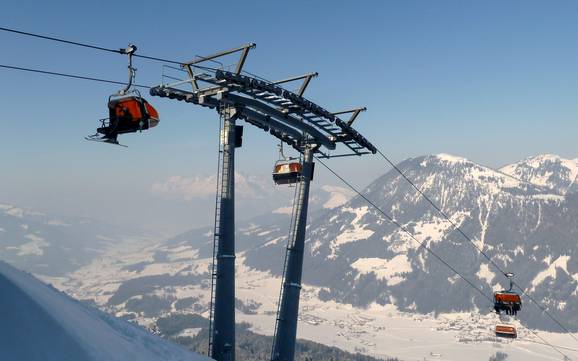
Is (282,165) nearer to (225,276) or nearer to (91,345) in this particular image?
(225,276)

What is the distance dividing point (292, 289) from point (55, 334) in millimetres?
16379

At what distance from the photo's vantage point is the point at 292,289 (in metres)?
29.4

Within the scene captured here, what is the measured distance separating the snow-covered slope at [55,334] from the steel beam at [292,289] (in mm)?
9910

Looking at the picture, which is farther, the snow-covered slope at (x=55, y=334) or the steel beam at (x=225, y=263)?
the steel beam at (x=225, y=263)

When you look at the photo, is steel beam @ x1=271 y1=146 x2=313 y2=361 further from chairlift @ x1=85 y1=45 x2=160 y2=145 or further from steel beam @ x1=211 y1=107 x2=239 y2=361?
chairlift @ x1=85 y1=45 x2=160 y2=145

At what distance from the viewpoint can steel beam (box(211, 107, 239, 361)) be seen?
24219mm

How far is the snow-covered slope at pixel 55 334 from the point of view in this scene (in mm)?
13547

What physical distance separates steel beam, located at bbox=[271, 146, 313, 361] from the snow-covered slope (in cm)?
991

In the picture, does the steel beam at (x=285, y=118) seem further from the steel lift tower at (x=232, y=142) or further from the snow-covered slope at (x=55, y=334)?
the snow-covered slope at (x=55, y=334)

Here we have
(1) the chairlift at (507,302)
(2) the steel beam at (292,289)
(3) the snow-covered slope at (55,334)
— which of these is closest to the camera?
(3) the snow-covered slope at (55,334)

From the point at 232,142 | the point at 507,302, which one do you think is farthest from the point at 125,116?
the point at 507,302

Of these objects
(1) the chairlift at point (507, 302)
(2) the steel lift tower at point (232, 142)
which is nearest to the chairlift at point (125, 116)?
(2) the steel lift tower at point (232, 142)

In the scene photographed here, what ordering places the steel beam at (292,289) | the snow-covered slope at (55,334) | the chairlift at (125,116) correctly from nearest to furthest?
1. the snow-covered slope at (55,334)
2. the chairlift at (125,116)
3. the steel beam at (292,289)

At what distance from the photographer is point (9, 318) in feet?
46.6
